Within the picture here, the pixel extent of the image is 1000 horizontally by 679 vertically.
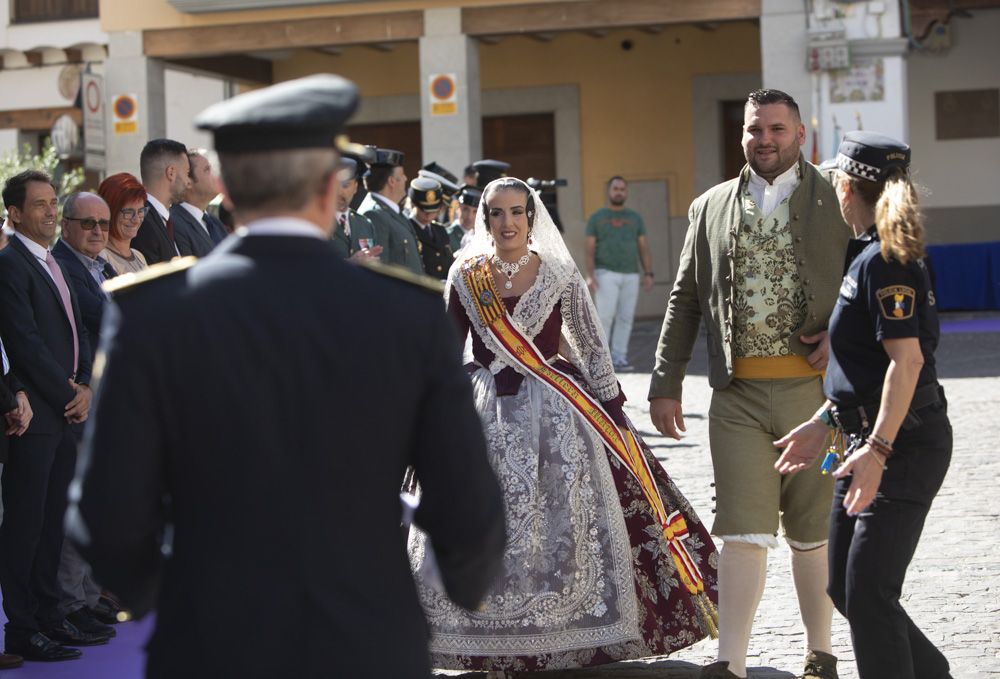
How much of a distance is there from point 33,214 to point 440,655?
233 cm

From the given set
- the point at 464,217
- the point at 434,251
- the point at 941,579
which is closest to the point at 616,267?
the point at 464,217

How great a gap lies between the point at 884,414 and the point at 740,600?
1.32 metres

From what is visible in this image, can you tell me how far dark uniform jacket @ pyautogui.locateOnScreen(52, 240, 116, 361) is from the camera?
6.31 m

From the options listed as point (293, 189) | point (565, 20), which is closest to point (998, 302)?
point (565, 20)

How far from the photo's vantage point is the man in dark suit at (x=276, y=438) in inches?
90.2

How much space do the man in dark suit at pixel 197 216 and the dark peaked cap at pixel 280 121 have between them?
4774mm

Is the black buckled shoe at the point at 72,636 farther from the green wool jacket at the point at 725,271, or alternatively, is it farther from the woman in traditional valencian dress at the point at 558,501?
the green wool jacket at the point at 725,271

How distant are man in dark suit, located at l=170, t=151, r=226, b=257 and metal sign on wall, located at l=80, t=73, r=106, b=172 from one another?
11441mm

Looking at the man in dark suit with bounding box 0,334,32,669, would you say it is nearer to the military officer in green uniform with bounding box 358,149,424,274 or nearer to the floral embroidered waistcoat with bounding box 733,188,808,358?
the floral embroidered waistcoat with bounding box 733,188,808,358

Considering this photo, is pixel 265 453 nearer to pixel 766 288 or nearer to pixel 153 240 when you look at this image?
pixel 766 288

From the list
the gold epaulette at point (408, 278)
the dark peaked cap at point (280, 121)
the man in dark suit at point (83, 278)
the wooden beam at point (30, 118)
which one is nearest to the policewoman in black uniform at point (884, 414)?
the gold epaulette at point (408, 278)

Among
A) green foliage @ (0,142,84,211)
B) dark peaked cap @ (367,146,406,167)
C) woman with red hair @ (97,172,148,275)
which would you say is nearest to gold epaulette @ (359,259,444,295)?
woman with red hair @ (97,172,148,275)

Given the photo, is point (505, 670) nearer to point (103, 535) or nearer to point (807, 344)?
point (807, 344)

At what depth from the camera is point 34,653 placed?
229 inches
